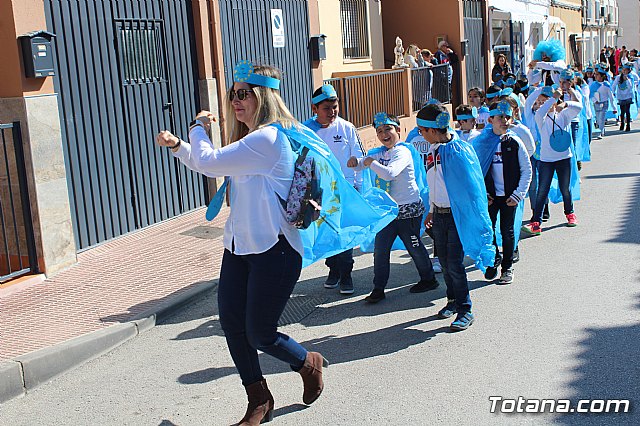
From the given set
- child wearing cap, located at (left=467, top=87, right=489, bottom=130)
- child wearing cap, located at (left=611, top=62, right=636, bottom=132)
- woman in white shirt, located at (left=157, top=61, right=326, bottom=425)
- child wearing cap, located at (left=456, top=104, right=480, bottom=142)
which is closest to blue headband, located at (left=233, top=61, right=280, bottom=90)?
woman in white shirt, located at (left=157, top=61, right=326, bottom=425)

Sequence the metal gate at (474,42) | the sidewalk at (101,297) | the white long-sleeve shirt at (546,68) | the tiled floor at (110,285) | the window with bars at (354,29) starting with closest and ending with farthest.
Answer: the sidewalk at (101,297)
the tiled floor at (110,285)
the white long-sleeve shirt at (546,68)
the window with bars at (354,29)
the metal gate at (474,42)

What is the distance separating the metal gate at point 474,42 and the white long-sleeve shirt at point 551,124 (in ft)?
42.3

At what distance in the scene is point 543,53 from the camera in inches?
599

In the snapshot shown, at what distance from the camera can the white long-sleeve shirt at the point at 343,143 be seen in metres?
7.54

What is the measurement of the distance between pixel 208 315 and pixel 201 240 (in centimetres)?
280

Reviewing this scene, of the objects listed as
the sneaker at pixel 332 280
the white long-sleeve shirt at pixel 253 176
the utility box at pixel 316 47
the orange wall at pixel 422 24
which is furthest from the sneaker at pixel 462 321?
the orange wall at pixel 422 24

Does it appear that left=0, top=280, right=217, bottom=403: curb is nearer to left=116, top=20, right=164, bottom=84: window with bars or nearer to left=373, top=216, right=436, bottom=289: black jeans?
left=373, top=216, right=436, bottom=289: black jeans

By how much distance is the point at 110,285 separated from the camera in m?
8.08

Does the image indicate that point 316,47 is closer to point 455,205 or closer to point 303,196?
point 455,205

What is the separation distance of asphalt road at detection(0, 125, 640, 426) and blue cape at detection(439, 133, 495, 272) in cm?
70

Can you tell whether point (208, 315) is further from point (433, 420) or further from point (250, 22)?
point (250, 22)

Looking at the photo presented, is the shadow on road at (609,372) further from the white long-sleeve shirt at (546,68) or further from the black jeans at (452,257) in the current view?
the white long-sleeve shirt at (546,68)

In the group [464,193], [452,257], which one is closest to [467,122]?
[464,193]

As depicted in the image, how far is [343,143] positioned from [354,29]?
42.0ft
